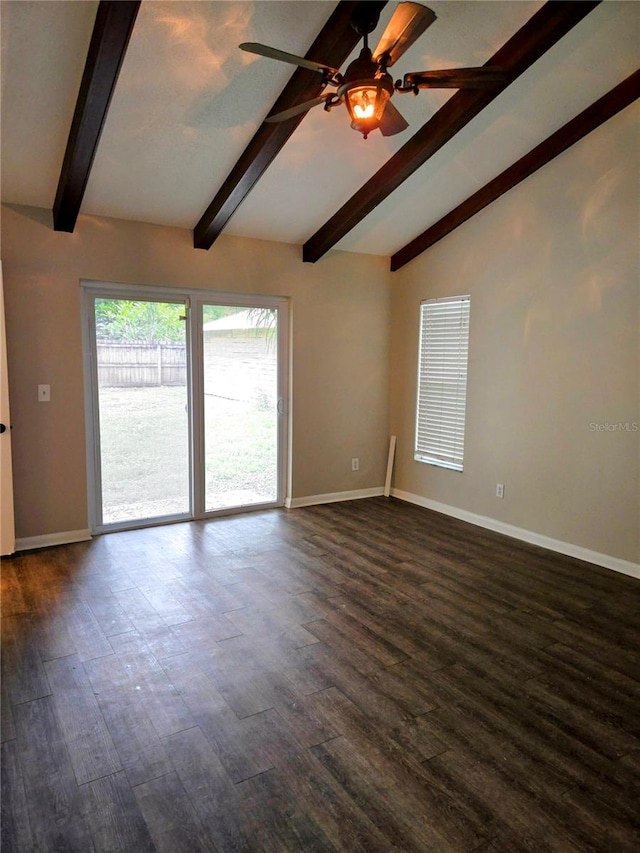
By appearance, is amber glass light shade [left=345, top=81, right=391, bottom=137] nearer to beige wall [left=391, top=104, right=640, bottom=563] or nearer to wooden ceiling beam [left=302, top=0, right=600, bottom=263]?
wooden ceiling beam [left=302, top=0, right=600, bottom=263]

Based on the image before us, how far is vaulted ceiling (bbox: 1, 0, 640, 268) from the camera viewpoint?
2.47m

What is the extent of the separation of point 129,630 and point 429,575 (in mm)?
1953

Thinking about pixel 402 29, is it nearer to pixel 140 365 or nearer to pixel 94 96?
pixel 94 96

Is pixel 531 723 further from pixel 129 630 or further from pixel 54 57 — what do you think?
pixel 54 57

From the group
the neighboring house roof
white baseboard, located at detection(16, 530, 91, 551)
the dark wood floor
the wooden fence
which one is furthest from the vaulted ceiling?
the dark wood floor

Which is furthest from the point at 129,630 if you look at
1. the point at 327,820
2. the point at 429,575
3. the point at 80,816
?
the point at 429,575

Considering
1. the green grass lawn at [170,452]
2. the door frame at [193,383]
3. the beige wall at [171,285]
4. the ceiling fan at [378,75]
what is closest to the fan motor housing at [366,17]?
the ceiling fan at [378,75]

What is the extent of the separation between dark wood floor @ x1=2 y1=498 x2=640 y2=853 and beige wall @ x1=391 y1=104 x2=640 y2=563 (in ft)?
1.84

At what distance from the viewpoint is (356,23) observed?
2.38 meters

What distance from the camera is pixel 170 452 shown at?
4477mm

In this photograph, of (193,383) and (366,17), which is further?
(193,383)

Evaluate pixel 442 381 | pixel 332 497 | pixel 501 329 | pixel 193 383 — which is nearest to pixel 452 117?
pixel 501 329

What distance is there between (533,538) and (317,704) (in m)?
2.64

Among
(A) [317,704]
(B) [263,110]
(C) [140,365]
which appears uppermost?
(B) [263,110]
